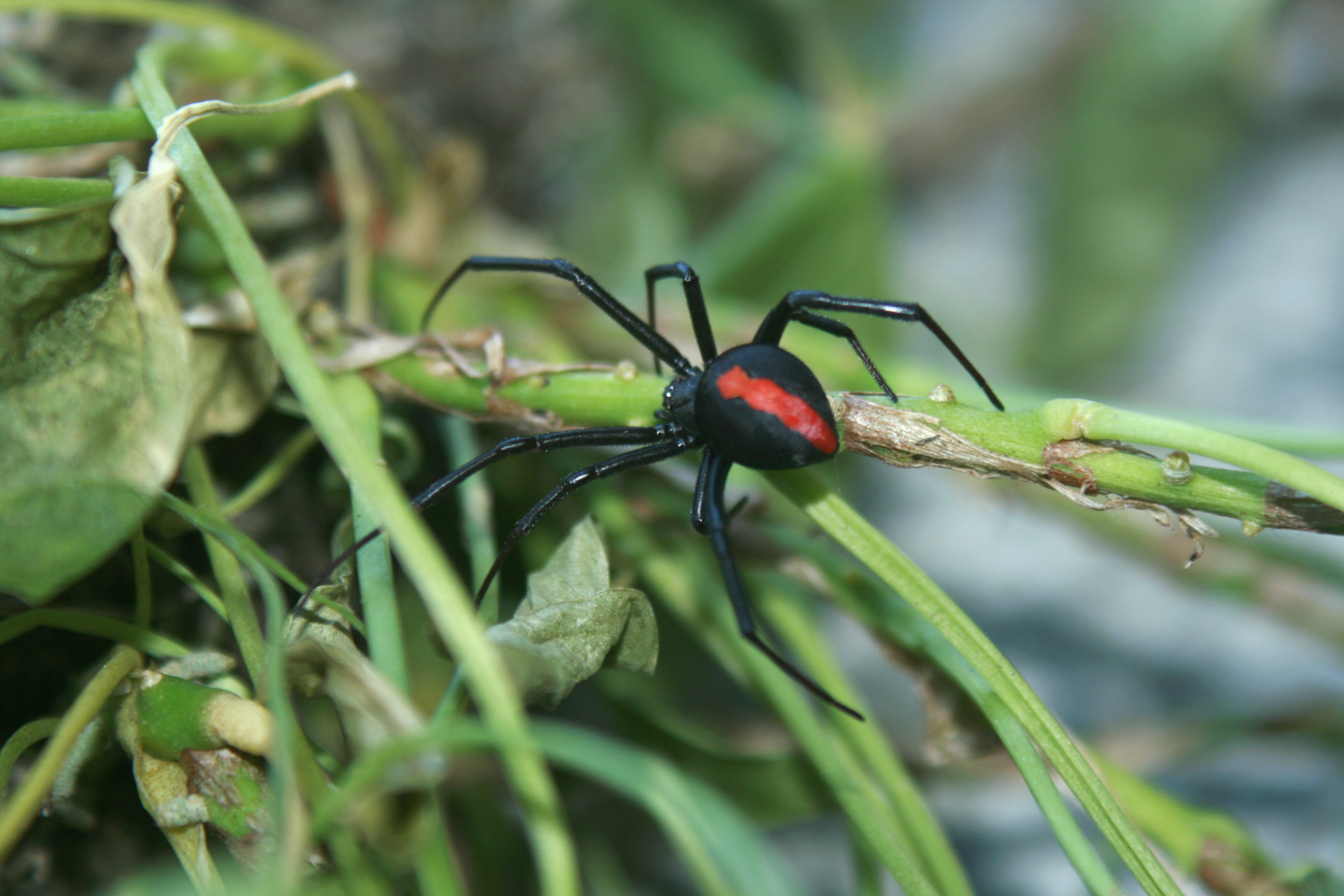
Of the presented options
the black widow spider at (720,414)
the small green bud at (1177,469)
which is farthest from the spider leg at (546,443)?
the small green bud at (1177,469)

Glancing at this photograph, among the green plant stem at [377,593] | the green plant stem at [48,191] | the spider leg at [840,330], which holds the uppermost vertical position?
the green plant stem at [48,191]

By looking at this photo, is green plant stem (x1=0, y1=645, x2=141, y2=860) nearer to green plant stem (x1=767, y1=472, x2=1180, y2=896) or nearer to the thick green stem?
the thick green stem

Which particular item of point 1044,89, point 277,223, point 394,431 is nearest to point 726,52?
point 1044,89

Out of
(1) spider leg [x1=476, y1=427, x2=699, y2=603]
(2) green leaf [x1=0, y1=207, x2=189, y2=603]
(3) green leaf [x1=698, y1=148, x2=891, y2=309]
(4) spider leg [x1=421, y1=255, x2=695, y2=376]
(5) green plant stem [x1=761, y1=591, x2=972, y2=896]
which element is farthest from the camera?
(3) green leaf [x1=698, y1=148, x2=891, y2=309]

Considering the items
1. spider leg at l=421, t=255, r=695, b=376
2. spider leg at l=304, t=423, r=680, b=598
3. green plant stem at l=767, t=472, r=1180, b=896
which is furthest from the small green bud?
spider leg at l=421, t=255, r=695, b=376

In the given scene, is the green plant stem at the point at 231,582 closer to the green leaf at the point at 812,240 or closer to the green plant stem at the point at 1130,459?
the green plant stem at the point at 1130,459

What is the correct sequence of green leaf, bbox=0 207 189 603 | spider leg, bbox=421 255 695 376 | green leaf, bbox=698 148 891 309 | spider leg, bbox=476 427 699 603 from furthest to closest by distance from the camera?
green leaf, bbox=698 148 891 309
spider leg, bbox=421 255 695 376
spider leg, bbox=476 427 699 603
green leaf, bbox=0 207 189 603
